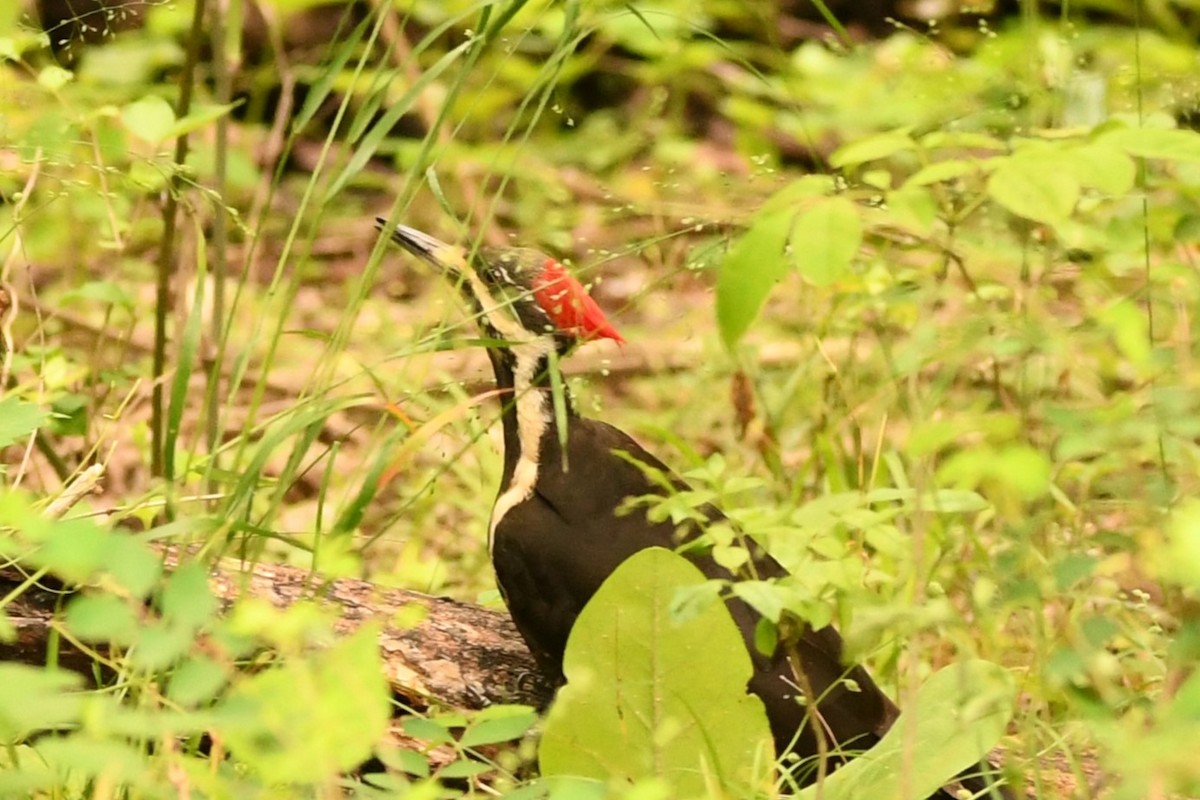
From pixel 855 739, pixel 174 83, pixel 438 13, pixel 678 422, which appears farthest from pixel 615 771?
pixel 438 13

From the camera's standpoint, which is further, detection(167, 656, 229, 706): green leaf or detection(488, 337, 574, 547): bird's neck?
detection(488, 337, 574, 547): bird's neck

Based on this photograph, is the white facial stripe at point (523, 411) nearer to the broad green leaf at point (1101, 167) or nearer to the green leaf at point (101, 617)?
the broad green leaf at point (1101, 167)

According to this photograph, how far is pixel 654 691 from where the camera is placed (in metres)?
2.04

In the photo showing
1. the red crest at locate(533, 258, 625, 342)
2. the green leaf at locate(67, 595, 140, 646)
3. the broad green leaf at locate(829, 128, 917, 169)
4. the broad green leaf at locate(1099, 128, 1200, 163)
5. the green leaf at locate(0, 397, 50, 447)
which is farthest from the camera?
the red crest at locate(533, 258, 625, 342)

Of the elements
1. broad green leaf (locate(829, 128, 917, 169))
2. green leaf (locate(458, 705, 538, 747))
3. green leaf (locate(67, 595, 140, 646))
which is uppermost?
broad green leaf (locate(829, 128, 917, 169))

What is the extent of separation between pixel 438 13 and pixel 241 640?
4.30m

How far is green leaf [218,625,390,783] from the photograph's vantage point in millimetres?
1243

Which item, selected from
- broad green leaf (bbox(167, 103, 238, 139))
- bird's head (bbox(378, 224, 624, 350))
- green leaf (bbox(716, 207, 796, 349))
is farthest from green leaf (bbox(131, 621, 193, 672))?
bird's head (bbox(378, 224, 624, 350))

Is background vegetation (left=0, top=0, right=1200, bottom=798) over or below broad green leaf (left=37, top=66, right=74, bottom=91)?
below

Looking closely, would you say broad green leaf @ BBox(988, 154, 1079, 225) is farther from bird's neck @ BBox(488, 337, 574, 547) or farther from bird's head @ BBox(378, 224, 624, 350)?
bird's neck @ BBox(488, 337, 574, 547)

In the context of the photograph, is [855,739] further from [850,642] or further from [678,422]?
[678,422]

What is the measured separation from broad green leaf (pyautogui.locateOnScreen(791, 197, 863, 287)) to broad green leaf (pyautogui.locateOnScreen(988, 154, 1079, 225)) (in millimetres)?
140

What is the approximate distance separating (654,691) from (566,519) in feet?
2.05

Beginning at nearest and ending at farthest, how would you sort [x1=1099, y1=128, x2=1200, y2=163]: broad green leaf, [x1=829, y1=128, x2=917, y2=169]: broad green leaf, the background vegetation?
the background vegetation < [x1=1099, y1=128, x2=1200, y2=163]: broad green leaf < [x1=829, y1=128, x2=917, y2=169]: broad green leaf
